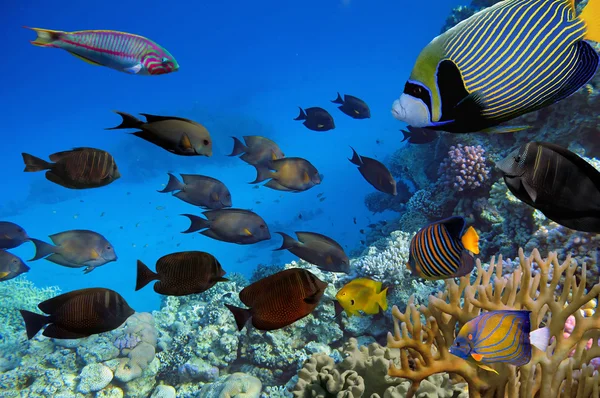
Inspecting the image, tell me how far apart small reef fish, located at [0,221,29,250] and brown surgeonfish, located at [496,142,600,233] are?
5384 mm

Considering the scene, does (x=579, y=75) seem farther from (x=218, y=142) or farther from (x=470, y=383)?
(x=218, y=142)

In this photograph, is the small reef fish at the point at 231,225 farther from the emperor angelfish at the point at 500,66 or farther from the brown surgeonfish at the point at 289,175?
the emperor angelfish at the point at 500,66

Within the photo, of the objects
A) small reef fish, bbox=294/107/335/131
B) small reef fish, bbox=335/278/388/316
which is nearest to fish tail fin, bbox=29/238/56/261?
small reef fish, bbox=335/278/388/316

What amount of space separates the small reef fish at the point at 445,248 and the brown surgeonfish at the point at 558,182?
1.00m

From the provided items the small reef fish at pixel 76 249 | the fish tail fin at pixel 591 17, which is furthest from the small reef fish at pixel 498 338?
the small reef fish at pixel 76 249

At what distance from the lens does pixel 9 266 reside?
14.3 feet

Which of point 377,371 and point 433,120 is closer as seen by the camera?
point 433,120

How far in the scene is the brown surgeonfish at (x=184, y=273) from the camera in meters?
2.36

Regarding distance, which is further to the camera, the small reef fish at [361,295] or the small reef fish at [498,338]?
the small reef fish at [361,295]

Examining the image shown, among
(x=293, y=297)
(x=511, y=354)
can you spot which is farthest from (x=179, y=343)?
(x=511, y=354)

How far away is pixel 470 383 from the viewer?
7.77 feet

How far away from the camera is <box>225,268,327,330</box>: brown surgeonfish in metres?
2.02

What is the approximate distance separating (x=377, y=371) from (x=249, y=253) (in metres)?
33.9

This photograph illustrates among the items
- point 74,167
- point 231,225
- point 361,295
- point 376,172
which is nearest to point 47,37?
point 74,167
